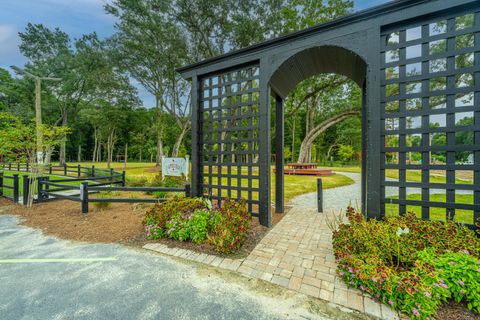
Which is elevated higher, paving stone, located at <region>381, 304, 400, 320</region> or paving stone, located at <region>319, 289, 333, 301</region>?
paving stone, located at <region>381, 304, 400, 320</region>

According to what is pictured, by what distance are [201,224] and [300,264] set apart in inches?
67.8

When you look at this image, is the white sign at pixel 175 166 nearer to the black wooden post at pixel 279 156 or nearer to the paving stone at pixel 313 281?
the black wooden post at pixel 279 156

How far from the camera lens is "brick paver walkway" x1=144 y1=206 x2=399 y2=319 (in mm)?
2068

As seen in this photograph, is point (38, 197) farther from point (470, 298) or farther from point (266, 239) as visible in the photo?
point (470, 298)

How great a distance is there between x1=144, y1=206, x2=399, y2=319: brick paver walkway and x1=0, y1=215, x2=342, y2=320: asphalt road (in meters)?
0.21

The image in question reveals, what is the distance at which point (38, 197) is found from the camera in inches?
237

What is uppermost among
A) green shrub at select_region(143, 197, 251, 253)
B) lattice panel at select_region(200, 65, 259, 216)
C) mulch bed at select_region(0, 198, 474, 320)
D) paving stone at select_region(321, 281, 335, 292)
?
lattice panel at select_region(200, 65, 259, 216)

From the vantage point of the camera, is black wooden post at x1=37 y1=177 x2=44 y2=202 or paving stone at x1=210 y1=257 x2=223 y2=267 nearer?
paving stone at x1=210 y1=257 x2=223 y2=267

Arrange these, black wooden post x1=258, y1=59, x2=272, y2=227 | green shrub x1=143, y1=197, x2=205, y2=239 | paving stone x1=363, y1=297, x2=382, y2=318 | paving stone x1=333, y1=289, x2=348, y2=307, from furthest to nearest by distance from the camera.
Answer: black wooden post x1=258, y1=59, x2=272, y2=227 < green shrub x1=143, y1=197, x2=205, y2=239 < paving stone x1=333, y1=289, x2=348, y2=307 < paving stone x1=363, y1=297, x2=382, y2=318

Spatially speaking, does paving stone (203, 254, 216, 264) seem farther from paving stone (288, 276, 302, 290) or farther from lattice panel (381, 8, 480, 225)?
lattice panel (381, 8, 480, 225)

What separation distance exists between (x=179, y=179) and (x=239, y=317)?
7219 millimetres

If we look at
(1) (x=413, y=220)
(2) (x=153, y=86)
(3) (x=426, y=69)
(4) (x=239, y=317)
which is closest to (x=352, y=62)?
(3) (x=426, y=69)

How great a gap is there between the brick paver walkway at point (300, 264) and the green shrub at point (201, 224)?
255 mm

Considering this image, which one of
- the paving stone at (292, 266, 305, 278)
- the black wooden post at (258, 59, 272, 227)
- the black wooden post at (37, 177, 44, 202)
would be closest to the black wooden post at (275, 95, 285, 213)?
the black wooden post at (258, 59, 272, 227)
